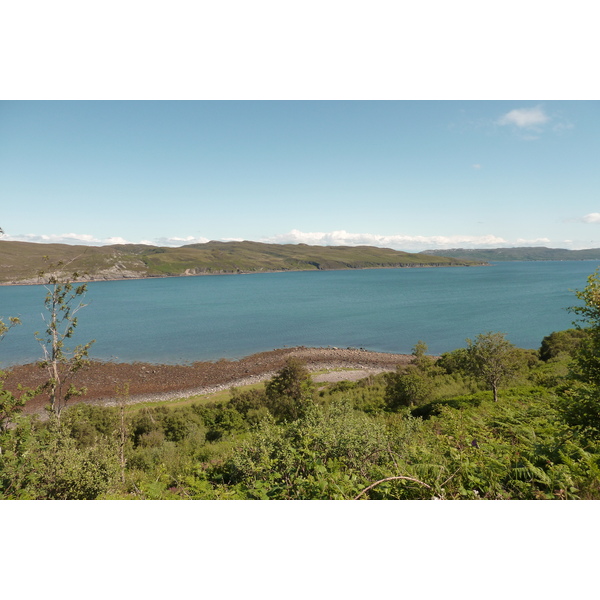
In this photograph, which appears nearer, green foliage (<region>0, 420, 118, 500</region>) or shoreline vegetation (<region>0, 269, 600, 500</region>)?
shoreline vegetation (<region>0, 269, 600, 500</region>)

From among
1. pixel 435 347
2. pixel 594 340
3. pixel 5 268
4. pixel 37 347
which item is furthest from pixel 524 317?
pixel 5 268

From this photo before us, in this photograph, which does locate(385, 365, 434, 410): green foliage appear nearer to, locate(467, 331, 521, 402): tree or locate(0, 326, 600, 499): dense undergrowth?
locate(467, 331, 521, 402): tree

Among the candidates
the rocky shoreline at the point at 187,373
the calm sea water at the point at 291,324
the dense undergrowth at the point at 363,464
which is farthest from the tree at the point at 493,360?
the calm sea water at the point at 291,324

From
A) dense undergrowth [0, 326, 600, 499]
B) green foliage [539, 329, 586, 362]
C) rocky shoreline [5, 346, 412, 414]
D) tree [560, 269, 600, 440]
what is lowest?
rocky shoreline [5, 346, 412, 414]

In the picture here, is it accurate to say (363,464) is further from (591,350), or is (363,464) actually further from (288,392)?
(288,392)

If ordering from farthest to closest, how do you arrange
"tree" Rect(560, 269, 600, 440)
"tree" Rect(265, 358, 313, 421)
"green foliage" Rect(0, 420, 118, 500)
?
"tree" Rect(265, 358, 313, 421)
"green foliage" Rect(0, 420, 118, 500)
"tree" Rect(560, 269, 600, 440)

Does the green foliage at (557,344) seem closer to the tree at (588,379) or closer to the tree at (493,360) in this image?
the tree at (493,360)

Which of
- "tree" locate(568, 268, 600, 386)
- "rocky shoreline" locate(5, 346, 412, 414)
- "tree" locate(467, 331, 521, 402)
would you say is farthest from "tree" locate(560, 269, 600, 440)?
"rocky shoreline" locate(5, 346, 412, 414)
